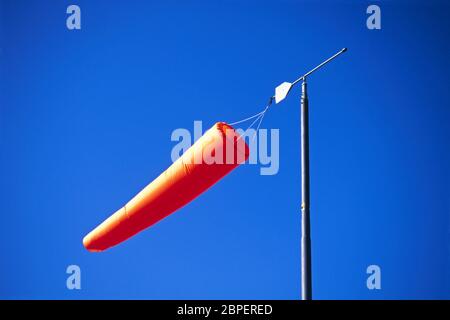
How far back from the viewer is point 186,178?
4617mm

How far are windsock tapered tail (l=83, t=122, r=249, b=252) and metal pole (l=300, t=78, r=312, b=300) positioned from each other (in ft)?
2.37

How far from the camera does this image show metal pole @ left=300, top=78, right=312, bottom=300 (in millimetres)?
3680

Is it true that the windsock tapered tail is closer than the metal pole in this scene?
No

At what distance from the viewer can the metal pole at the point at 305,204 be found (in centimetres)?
368

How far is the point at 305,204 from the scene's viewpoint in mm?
3824

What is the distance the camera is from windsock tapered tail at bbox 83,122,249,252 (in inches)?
176

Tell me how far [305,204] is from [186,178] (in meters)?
1.18

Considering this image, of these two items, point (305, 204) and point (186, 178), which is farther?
point (186, 178)

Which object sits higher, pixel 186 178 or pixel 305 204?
pixel 186 178
